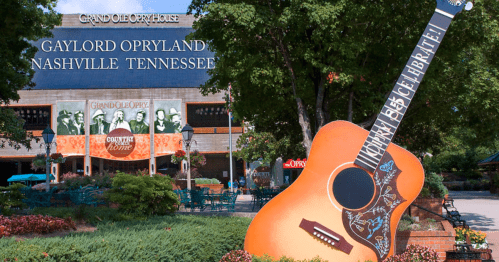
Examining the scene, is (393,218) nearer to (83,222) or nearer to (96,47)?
(83,222)

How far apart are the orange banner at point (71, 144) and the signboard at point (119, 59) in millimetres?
5219

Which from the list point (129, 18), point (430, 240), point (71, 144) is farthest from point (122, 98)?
point (430, 240)

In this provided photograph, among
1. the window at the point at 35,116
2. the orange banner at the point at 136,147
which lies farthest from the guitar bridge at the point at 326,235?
the window at the point at 35,116

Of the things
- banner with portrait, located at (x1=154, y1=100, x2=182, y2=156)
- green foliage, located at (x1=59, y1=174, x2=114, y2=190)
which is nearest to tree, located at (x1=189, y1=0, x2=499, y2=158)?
green foliage, located at (x1=59, y1=174, x2=114, y2=190)

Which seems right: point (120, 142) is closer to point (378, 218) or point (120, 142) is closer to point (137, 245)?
point (137, 245)

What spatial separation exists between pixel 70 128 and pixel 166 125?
372 inches

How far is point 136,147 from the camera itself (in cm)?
4806

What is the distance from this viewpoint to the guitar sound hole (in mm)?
7270

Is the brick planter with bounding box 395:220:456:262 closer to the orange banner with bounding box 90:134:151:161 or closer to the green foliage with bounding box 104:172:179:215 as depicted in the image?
the green foliage with bounding box 104:172:179:215

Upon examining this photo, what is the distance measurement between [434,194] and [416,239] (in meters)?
3.87

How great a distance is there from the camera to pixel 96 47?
51.1 metres

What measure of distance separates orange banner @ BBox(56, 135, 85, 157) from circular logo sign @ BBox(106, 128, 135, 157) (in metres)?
2.64

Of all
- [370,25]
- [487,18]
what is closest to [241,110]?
[370,25]

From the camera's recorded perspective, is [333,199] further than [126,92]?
No
